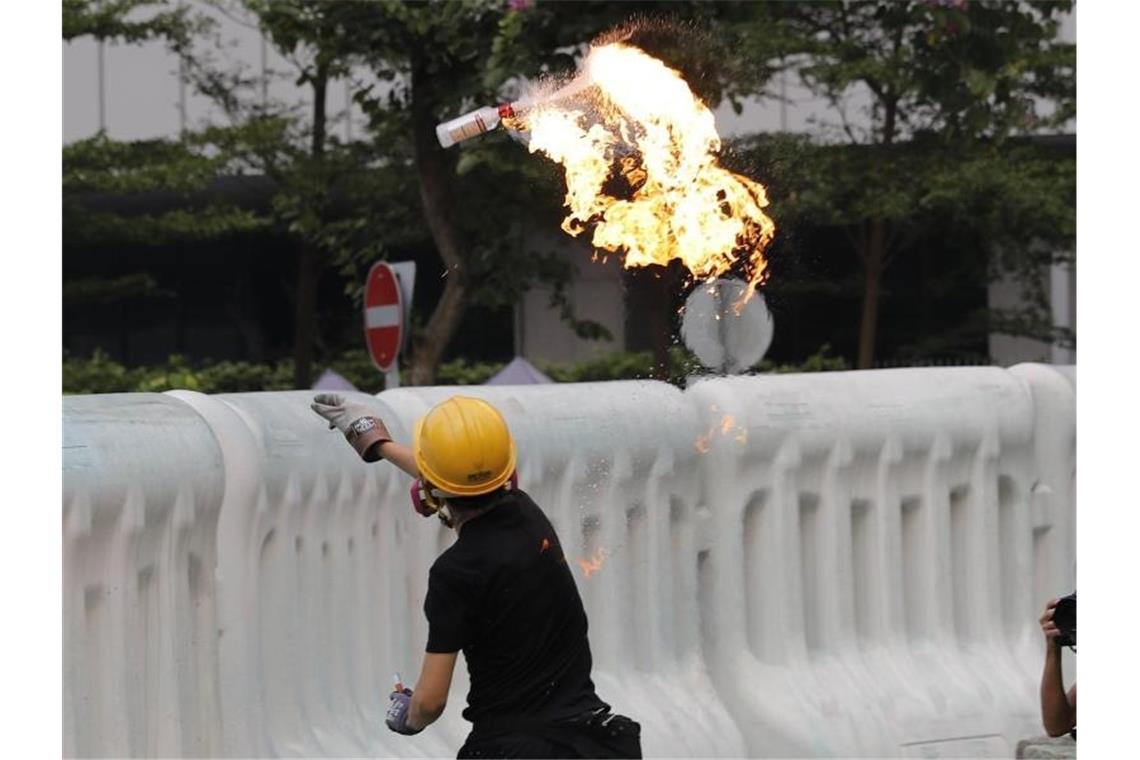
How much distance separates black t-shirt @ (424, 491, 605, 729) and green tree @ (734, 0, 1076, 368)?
10245mm

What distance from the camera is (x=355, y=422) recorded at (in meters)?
5.52

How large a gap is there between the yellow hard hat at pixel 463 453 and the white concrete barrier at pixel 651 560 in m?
0.91

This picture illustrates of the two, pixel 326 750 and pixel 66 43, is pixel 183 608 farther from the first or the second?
pixel 66 43

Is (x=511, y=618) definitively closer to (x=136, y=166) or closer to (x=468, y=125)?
(x=468, y=125)

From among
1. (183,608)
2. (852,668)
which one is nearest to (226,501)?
(183,608)

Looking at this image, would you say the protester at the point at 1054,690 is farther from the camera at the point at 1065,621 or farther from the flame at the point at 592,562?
the flame at the point at 592,562

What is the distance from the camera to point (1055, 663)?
5.61 metres

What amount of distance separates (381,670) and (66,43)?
14.4 m

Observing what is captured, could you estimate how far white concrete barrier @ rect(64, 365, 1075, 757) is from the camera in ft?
17.2

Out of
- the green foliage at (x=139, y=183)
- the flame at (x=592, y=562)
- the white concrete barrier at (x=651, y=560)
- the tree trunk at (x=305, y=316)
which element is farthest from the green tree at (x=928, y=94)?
the flame at (x=592, y=562)

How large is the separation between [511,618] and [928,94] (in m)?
12.7

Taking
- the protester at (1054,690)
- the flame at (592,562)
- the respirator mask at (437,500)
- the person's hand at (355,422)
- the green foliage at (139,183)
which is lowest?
the protester at (1054,690)

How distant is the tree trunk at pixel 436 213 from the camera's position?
13.6 m

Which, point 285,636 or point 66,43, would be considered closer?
point 285,636
